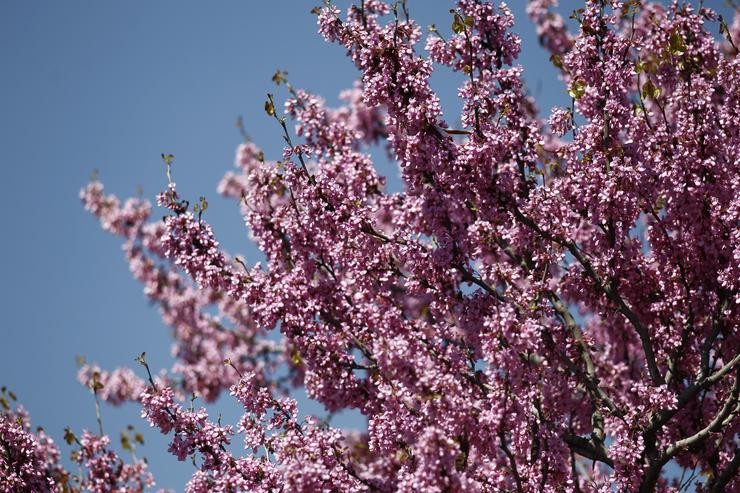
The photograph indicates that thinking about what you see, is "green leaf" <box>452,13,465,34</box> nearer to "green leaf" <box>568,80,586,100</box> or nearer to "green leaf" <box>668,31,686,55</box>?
"green leaf" <box>568,80,586,100</box>

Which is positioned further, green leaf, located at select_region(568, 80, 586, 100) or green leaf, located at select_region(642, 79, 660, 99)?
green leaf, located at select_region(568, 80, 586, 100)

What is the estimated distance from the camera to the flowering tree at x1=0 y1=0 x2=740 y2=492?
23.2 ft

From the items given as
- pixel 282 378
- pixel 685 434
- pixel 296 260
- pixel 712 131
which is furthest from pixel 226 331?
pixel 712 131

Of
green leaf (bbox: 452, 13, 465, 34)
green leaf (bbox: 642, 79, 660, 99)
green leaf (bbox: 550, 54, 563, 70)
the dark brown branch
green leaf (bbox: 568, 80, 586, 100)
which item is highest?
green leaf (bbox: 550, 54, 563, 70)

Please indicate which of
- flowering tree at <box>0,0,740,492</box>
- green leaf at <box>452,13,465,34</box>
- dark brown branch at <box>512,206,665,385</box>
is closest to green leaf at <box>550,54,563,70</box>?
flowering tree at <box>0,0,740,492</box>

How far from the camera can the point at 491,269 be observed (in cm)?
752

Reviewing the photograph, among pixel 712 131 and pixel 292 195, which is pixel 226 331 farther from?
pixel 712 131

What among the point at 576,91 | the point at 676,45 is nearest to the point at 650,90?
the point at 676,45

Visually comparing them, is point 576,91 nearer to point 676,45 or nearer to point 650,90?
point 650,90

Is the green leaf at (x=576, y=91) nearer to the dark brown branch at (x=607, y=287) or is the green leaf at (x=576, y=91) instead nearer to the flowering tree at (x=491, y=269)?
the flowering tree at (x=491, y=269)

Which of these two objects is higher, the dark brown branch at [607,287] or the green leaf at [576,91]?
the green leaf at [576,91]

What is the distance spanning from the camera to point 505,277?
717 cm

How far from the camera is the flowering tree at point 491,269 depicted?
278 inches

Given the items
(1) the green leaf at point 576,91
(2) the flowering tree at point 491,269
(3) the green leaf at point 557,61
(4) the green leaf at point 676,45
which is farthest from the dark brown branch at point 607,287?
(4) the green leaf at point 676,45
